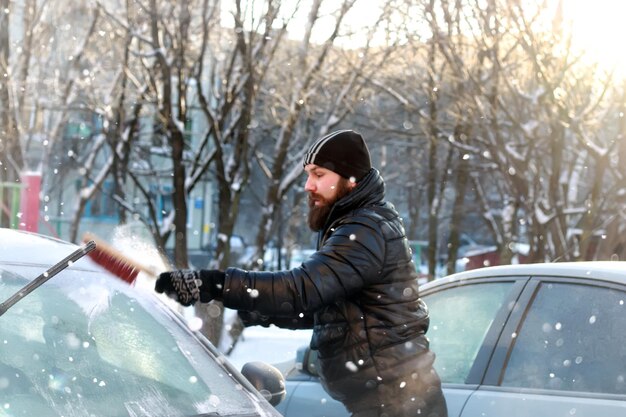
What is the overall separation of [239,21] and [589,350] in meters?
12.6

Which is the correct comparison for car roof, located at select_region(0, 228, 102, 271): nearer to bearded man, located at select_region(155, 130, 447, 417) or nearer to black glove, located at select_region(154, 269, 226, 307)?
black glove, located at select_region(154, 269, 226, 307)

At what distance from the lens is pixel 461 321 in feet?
15.3

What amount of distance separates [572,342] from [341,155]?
1167mm

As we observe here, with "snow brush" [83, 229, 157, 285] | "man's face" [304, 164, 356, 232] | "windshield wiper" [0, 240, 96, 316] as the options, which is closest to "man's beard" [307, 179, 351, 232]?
"man's face" [304, 164, 356, 232]

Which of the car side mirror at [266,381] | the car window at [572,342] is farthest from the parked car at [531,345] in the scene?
the car side mirror at [266,381]

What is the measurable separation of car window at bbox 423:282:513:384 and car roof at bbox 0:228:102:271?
1675 millimetres

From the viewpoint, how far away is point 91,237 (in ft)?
10.4

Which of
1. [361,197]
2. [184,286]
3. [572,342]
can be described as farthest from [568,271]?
[184,286]

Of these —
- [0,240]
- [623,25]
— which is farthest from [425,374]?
[623,25]

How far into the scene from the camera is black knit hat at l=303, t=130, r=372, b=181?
3.61 meters

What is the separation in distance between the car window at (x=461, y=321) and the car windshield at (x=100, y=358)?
1.42 meters

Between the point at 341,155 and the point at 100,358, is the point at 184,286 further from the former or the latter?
the point at 341,155

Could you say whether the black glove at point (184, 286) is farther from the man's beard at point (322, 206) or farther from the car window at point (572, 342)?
the car window at point (572, 342)

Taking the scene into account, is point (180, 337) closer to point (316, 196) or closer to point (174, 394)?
point (174, 394)
